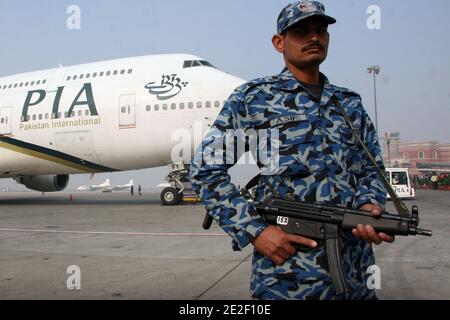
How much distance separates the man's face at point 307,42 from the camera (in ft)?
7.86

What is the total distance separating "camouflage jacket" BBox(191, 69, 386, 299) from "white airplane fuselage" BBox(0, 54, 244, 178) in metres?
12.8

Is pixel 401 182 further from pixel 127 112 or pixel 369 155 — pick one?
pixel 369 155

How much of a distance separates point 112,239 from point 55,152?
9.81 meters

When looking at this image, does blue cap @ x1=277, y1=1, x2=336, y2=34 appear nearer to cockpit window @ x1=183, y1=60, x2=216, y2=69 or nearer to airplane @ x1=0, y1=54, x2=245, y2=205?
airplane @ x1=0, y1=54, x2=245, y2=205

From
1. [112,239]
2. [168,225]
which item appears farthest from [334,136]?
[168,225]

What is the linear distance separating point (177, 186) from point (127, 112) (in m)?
3.58

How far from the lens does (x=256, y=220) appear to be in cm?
214

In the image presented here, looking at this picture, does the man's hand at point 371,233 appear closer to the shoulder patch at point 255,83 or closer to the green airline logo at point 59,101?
the shoulder patch at point 255,83

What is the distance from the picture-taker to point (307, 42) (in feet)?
7.89

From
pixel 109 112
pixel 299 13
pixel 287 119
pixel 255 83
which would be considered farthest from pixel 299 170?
pixel 109 112

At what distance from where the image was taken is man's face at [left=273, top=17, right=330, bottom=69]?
7.86ft

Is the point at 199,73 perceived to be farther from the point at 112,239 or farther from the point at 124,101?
the point at 112,239

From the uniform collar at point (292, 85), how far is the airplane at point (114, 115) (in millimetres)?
12749

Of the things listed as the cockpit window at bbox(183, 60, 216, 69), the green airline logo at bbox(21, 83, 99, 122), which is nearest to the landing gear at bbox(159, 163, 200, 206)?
the green airline logo at bbox(21, 83, 99, 122)
